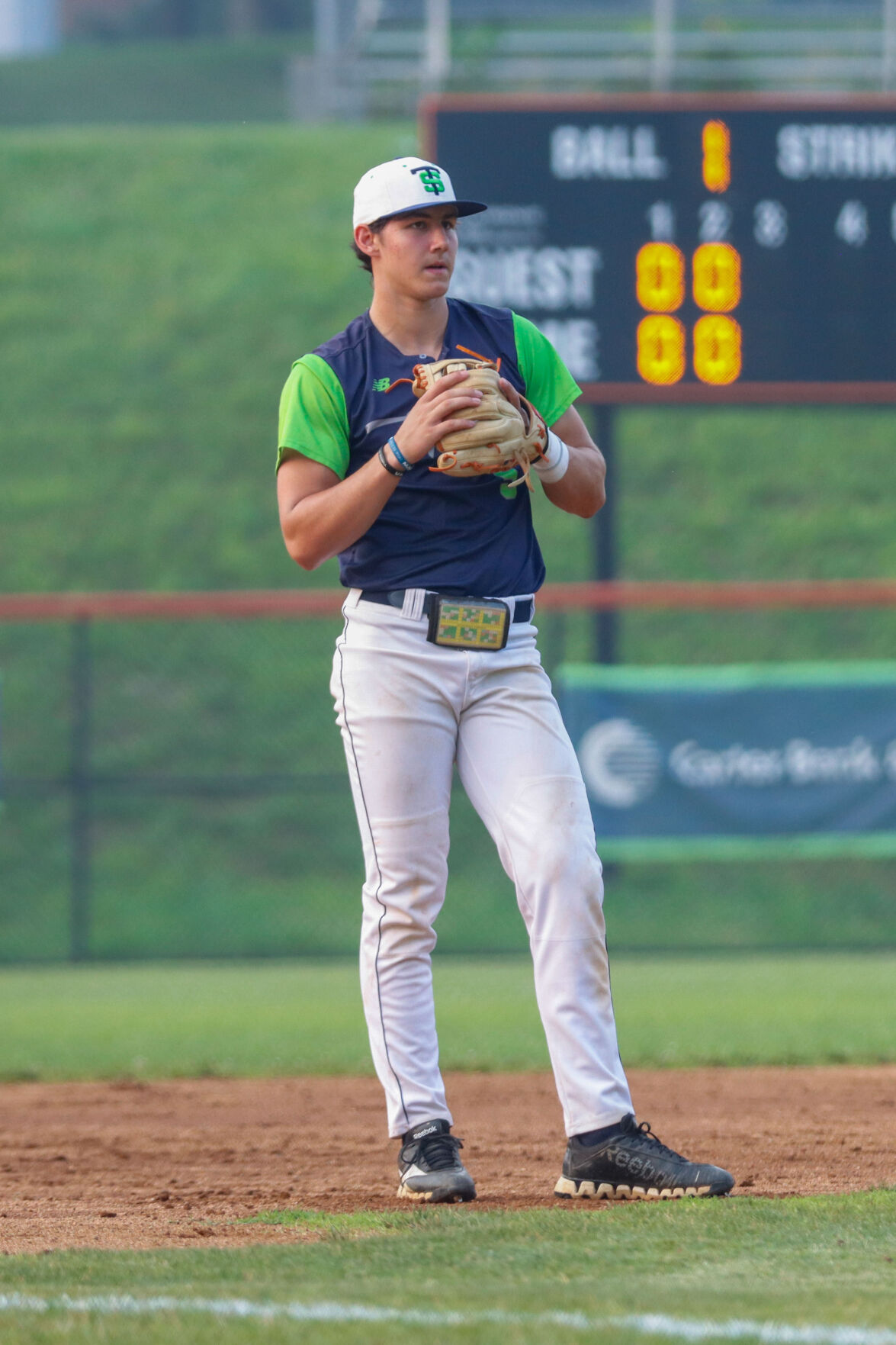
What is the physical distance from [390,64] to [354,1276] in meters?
19.5

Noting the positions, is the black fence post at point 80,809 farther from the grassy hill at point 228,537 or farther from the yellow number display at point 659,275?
the yellow number display at point 659,275

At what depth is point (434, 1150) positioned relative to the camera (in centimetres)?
372

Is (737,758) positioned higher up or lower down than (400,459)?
lower down

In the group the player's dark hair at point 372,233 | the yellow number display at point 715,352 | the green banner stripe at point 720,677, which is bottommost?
the green banner stripe at point 720,677

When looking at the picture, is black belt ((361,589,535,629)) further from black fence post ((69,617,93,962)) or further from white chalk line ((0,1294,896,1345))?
black fence post ((69,617,93,962))

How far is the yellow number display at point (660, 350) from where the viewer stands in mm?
10125

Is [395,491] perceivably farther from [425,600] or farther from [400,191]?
[400,191]

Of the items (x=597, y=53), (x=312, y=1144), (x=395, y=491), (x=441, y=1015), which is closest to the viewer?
(x=395, y=491)

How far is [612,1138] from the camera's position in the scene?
3.64 metres

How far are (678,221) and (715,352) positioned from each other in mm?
736

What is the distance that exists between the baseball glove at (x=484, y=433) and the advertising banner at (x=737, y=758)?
5.92m

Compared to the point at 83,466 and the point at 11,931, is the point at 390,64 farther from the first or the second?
the point at 11,931

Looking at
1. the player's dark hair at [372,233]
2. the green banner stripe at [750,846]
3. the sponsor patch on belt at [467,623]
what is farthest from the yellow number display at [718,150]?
the sponsor patch on belt at [467,623]

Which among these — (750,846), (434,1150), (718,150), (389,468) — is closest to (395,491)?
(389,468)
